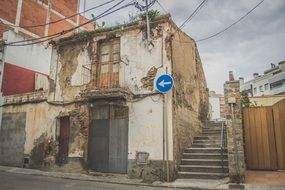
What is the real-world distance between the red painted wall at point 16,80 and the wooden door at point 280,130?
14113 mm

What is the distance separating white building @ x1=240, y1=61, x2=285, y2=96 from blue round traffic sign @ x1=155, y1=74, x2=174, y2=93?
2690cm

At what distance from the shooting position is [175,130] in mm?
9805

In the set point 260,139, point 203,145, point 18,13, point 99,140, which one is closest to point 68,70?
point 99,140

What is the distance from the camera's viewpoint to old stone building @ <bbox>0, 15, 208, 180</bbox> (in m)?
9.98

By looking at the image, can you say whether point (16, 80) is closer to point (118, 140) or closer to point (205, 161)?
point (118, 140)

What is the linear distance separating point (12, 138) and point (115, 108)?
22.4 feet

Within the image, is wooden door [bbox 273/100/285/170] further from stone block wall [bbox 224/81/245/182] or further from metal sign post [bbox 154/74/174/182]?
metal sign post [bbox 154/74/174/182]

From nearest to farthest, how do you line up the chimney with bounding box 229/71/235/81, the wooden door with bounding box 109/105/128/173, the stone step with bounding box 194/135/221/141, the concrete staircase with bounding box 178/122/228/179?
1. the chimney with bounding box 229/71/235/81
2. the concrete staircase with bounding box 178/122/228/179
3. the wooden door with bounding box 109/105/128/173
4. the stone step with bounding box 194/135/221/141

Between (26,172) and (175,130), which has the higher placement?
(175,130)

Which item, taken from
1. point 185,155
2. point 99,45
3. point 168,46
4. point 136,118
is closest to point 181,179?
point 185,155

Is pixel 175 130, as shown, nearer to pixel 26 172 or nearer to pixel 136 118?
pixel 136 118

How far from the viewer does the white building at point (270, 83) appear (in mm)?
34906

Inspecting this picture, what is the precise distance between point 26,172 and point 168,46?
8.37m

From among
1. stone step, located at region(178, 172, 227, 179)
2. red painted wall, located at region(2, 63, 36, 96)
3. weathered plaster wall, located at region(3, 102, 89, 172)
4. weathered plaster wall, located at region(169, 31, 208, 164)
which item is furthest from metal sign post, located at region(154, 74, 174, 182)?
red painted wall, located at region(2, 63, 36, 96)
